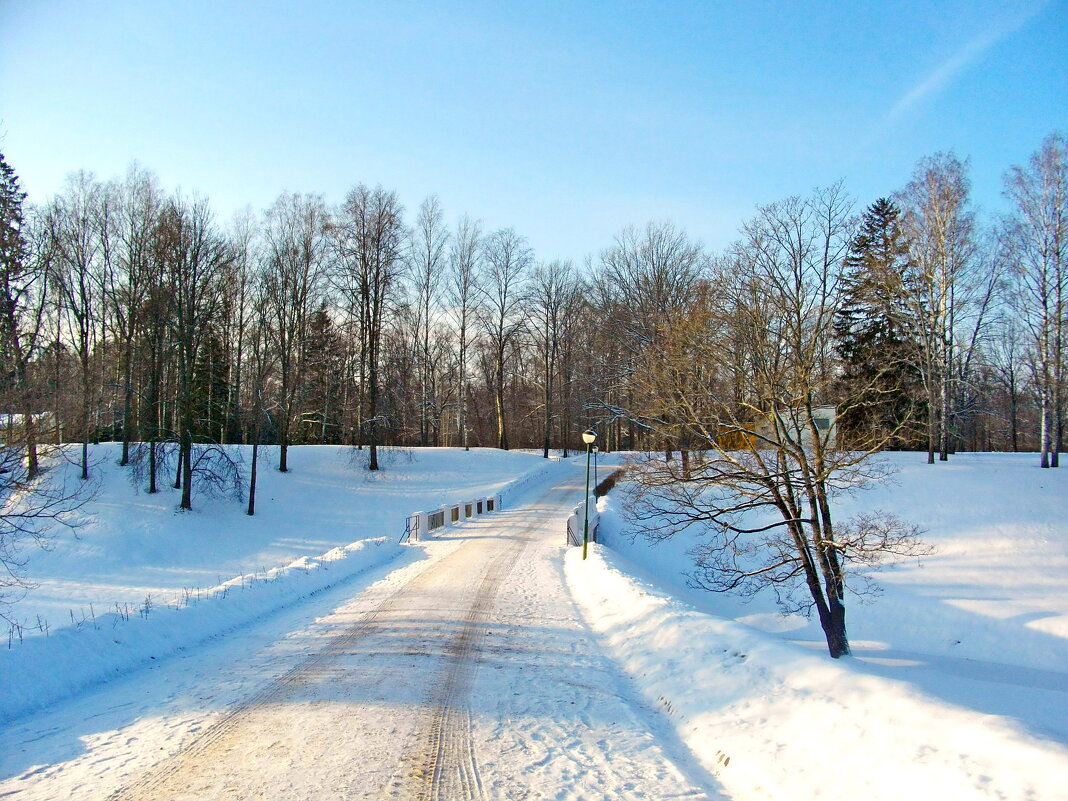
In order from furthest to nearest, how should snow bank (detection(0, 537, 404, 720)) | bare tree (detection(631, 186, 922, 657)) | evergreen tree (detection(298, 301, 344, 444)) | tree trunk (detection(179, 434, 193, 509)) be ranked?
evergreen tree (detection(298, 301, 344, 444))
tree trunk (detection(179, 434, 193, 509))
bare tree (detection(631, 186, 922, 657))
snow bank (detection(0, 537, 404, 720))

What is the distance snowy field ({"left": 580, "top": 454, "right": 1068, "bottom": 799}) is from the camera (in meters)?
4.21

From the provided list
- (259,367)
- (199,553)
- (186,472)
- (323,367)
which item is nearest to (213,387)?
(323,367)

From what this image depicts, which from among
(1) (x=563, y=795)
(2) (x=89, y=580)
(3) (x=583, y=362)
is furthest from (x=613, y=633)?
(3) (x=583, y=362)

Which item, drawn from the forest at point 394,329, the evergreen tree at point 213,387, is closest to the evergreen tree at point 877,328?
the forest at point 394,329

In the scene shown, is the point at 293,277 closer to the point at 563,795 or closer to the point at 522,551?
the point at 522,551

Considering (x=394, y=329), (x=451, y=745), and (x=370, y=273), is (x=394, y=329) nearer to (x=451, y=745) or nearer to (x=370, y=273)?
(x=370, y=273)

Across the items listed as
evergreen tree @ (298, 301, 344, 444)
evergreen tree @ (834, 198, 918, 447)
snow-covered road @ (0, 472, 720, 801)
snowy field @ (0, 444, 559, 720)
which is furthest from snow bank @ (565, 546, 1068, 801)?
evergreen tree @ (298, 301, 344, 444)

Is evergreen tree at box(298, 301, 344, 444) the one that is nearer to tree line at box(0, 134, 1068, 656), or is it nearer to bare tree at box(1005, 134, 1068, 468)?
tree line at box(0, 134, 1068, 656)

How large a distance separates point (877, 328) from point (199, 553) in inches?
1163

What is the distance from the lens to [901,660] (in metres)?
12.0

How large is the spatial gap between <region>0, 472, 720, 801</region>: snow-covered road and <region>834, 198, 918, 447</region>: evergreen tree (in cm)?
626

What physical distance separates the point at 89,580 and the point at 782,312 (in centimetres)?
1938

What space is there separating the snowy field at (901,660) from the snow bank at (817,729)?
1 cm

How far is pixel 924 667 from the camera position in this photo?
1130 centimetres
